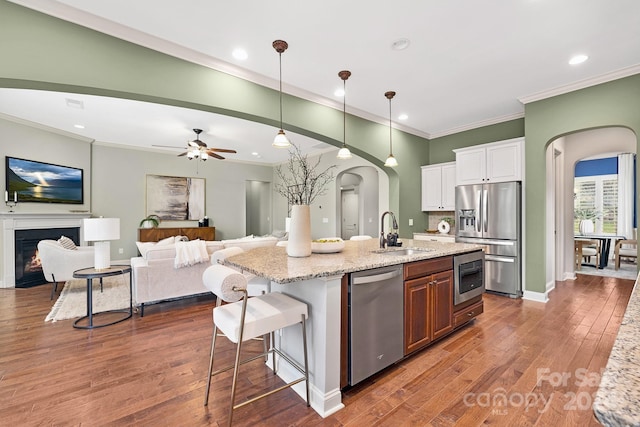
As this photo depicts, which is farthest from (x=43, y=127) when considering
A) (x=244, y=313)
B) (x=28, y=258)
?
(x=244, y=313)

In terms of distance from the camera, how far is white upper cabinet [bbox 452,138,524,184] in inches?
166

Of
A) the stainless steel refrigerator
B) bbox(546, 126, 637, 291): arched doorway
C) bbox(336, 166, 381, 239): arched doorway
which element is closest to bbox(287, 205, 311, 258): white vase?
the stainless steel refrigerator

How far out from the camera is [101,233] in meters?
3.21

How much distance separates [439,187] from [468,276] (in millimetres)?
2744

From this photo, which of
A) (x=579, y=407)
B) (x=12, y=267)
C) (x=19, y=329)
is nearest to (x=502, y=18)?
(x=579, y=407)

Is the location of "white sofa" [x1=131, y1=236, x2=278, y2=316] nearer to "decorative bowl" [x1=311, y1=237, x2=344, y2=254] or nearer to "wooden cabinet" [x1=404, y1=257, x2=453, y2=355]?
"decorative bowl" [x1=311, y1=237, x2=344, y2=254]

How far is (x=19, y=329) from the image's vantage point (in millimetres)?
3078

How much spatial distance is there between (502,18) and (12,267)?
7.70 meters

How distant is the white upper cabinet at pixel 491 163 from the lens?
422 centimetres

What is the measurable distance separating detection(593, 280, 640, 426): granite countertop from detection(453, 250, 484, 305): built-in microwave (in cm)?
220

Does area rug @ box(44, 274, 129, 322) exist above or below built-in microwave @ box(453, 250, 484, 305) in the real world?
below

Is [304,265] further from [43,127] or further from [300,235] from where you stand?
[43,127]

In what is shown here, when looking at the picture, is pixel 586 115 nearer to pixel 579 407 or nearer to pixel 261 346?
pixel 579 407

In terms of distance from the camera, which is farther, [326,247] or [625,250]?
[625,250]
